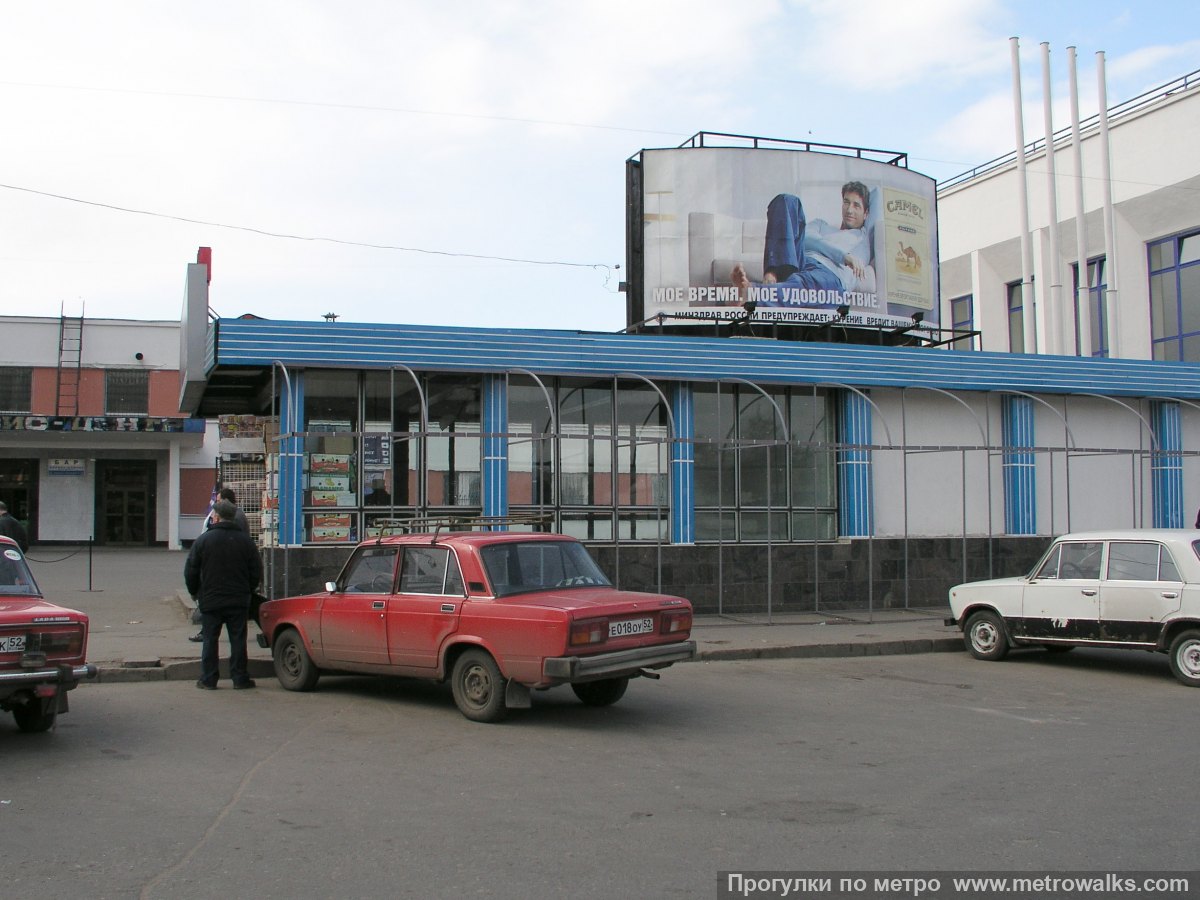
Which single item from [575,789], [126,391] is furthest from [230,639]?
[126,391]

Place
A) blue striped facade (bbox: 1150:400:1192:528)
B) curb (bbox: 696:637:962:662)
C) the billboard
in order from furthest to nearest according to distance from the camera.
A: 1. the billboard
2. blue striped facade (bbox: 1150:400:1192:528)
3. curb (bbox: 696:637:962:662)

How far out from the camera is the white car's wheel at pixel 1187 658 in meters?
10.5

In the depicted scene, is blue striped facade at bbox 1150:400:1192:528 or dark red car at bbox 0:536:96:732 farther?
blue striped facade at bbox 1150:400:1192:528

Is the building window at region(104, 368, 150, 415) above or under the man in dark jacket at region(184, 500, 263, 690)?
above

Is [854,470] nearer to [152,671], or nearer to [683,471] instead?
[683,471]

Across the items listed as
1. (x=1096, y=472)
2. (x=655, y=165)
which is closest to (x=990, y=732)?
(x=1096, y=472)

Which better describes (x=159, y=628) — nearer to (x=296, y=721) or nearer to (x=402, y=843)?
(x=296, y=721)

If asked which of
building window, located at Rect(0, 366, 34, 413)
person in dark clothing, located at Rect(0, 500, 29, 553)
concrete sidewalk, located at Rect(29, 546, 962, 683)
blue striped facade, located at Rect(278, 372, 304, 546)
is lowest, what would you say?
concrete sidewalk, located at Rect(29, 546, 962, 683)

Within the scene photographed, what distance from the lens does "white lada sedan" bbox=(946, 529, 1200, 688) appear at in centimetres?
1067

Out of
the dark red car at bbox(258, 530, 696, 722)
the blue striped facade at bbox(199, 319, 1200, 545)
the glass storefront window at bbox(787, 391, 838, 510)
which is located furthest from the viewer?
the glass storefront window at bbox(787, 391, 838, 510)

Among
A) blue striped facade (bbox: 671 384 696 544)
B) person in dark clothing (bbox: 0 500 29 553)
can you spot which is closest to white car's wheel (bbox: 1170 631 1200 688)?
blue striped facade (bbox: 671 384 696 544)

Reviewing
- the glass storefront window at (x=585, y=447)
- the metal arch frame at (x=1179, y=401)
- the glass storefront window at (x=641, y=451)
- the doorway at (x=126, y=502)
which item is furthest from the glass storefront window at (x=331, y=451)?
the doorway at (x=126, y=502)

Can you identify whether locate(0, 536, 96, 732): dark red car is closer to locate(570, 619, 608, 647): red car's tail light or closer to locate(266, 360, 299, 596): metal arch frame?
locate(570, 619, 608, 647): red car's tail light

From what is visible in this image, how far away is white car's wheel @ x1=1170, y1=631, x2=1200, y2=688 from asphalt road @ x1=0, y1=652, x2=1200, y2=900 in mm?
352
